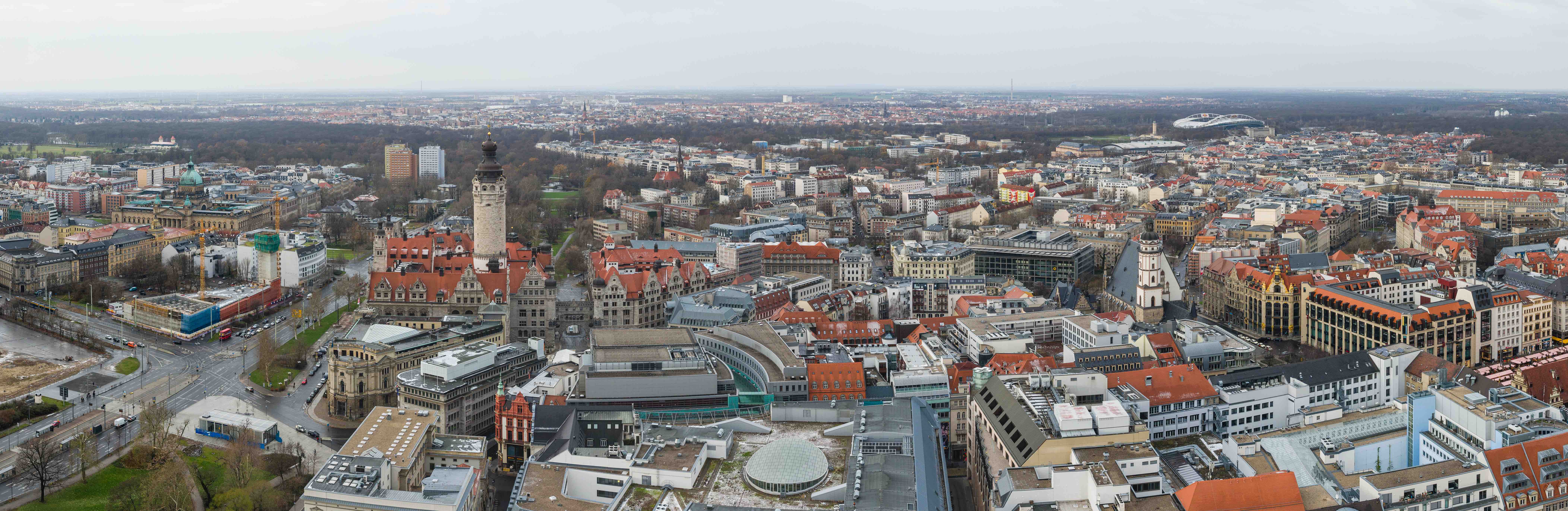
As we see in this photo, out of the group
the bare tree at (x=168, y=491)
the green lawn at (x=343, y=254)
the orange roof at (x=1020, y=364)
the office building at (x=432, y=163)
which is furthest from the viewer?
the office building at (x=432, y=163)

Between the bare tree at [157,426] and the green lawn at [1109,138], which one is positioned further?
the green lawn at [1109,138]

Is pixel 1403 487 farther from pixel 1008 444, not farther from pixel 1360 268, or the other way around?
pixel 1360 268

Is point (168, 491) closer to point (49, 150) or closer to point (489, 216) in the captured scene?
point (489, 216)

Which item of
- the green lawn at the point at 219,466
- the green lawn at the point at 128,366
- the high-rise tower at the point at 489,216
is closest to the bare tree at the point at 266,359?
the green lawn at the point at 128,366

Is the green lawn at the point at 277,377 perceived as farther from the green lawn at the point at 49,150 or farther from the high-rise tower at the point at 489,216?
the green lawn at the point at 49,150

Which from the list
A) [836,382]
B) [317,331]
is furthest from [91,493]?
[836,382]

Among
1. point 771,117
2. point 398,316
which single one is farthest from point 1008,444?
point 771,117
